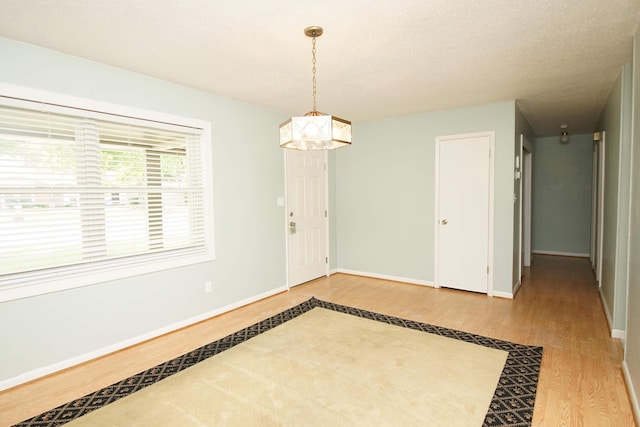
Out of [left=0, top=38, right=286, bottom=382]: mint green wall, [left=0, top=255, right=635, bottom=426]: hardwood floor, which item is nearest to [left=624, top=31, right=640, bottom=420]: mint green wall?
[left=0, top=255, right=635, bottom=426]: hardwood floor

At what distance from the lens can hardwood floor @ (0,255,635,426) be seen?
2.16m

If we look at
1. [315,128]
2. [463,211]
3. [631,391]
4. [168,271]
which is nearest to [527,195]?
[463,211]

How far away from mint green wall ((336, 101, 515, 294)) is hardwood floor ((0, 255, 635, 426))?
15.5 inches

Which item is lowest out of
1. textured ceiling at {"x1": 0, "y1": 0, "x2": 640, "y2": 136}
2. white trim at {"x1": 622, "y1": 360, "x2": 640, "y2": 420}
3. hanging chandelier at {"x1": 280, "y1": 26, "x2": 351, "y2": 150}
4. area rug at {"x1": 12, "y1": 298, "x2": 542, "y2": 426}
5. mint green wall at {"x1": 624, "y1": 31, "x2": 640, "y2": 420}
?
area rug at {"x1": 12, "y1": 298, "x2": 542, "y2": 426}

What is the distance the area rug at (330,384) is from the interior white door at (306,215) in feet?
5.71

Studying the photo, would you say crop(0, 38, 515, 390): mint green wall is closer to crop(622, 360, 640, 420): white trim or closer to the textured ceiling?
the textured ceiling

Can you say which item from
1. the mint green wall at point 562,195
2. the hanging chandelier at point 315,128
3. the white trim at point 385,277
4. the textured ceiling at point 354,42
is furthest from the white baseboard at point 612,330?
the mint green wall at point 562,195

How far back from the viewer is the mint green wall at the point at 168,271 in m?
2.46

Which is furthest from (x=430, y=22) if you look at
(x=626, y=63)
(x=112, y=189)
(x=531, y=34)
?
(x=112, y=189)

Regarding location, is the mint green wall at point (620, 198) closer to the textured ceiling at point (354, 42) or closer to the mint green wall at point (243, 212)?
the textured ceiling at point (354, 42)

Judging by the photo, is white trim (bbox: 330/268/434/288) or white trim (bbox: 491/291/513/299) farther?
white trim (bbox: 330/268/434/288)

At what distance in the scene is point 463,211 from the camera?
454 cm

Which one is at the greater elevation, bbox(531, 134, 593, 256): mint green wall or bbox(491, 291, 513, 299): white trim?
bbox(531, 134, 593, 256): mint green wall

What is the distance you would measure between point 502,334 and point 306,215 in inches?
117
